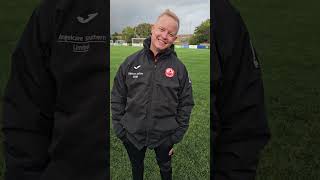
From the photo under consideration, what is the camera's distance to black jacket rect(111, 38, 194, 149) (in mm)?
1239

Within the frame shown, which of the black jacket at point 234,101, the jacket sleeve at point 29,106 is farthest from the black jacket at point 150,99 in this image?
the jacket sleeve at point 29,106

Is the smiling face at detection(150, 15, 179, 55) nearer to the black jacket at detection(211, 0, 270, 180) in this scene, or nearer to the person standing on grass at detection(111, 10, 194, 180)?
the person standing on grass at detection(111, 10, 194, 180)

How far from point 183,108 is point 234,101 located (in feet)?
0.78

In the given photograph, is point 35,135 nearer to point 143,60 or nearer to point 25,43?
point 25,43

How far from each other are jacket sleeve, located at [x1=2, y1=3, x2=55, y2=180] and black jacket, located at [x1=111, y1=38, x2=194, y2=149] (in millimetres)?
240

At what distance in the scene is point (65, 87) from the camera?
→ 4.42ft

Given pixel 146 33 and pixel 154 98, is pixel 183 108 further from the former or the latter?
pixel 146 33

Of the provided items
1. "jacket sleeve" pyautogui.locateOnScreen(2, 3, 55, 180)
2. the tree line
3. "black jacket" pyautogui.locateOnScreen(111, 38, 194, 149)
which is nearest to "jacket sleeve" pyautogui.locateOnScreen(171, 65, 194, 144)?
"black jacket" pyautogui.locateOnScreen(111, 38, 194, 149)

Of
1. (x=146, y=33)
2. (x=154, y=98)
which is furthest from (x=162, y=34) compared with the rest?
(x=154, y=98)

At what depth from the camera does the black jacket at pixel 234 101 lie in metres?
1.37

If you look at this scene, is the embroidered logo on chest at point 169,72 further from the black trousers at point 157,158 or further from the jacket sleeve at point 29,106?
the jacket sleeve at point 29,106

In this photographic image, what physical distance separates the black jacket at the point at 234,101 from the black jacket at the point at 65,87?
0.30 metres

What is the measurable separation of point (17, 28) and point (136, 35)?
43.3 ft

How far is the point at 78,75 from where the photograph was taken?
1340mm
